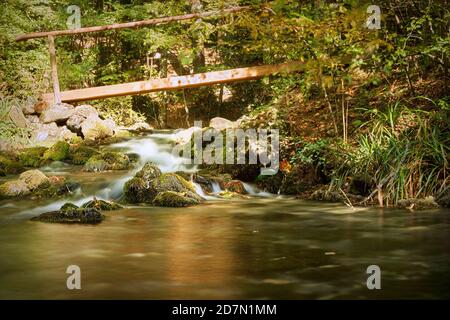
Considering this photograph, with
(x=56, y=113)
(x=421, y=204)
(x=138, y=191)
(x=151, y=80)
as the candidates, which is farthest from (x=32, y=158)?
(x=421, y=204)

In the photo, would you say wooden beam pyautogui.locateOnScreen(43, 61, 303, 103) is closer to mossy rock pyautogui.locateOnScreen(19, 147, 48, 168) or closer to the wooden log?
the wooden log

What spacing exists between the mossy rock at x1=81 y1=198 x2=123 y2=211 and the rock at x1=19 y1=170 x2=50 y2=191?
159 centimetres

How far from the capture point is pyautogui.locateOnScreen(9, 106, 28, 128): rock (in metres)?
13.0

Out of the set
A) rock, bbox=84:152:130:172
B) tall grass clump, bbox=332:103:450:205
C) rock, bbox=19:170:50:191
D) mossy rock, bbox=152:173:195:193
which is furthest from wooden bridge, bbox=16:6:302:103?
rock, bbox=19:170:50:191

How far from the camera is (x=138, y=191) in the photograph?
27.4 feet

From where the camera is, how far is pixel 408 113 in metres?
8.49

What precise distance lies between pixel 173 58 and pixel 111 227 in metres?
11.6

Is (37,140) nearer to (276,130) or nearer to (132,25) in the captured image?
(132,25)

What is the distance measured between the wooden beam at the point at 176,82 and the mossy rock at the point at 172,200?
4502 millimetres

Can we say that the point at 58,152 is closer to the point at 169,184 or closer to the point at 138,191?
the point at 138,191
